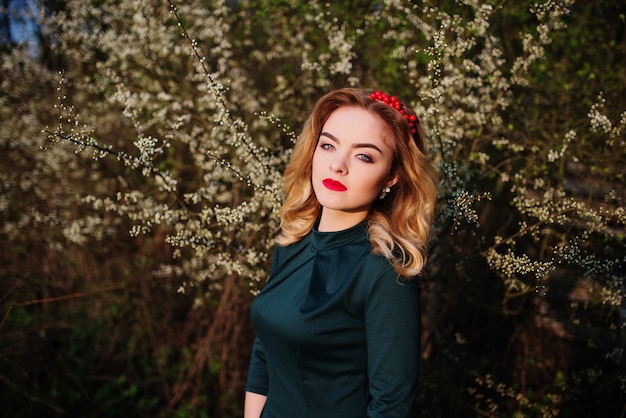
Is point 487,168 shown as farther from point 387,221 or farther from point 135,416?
point 135,416

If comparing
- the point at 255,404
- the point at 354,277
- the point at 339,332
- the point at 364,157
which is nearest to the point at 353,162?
the point at 364,157

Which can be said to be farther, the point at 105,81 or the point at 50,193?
the point at 50,193

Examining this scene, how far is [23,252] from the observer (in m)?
4.94

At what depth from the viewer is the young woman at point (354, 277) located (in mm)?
1541

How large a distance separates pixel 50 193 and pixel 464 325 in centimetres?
439

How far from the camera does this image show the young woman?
1.54m

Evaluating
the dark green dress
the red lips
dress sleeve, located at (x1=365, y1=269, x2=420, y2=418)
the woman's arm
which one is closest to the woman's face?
the red lips

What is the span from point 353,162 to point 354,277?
0.44 m

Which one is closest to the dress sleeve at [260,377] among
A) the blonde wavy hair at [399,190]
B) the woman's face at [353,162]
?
the blonde wavy hair at [399,190]

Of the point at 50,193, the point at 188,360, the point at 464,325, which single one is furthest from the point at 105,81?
the point at 464,325

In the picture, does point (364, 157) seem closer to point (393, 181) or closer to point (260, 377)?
point (393, 181)

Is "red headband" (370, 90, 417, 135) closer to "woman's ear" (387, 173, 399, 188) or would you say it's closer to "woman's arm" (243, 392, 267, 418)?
"woman's ear" (387, 173, 399, 188)

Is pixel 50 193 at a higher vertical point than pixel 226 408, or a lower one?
higher

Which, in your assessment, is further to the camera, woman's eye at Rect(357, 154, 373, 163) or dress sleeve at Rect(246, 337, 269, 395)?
dress sleeve at Rect(246, 337, 269, 395)
